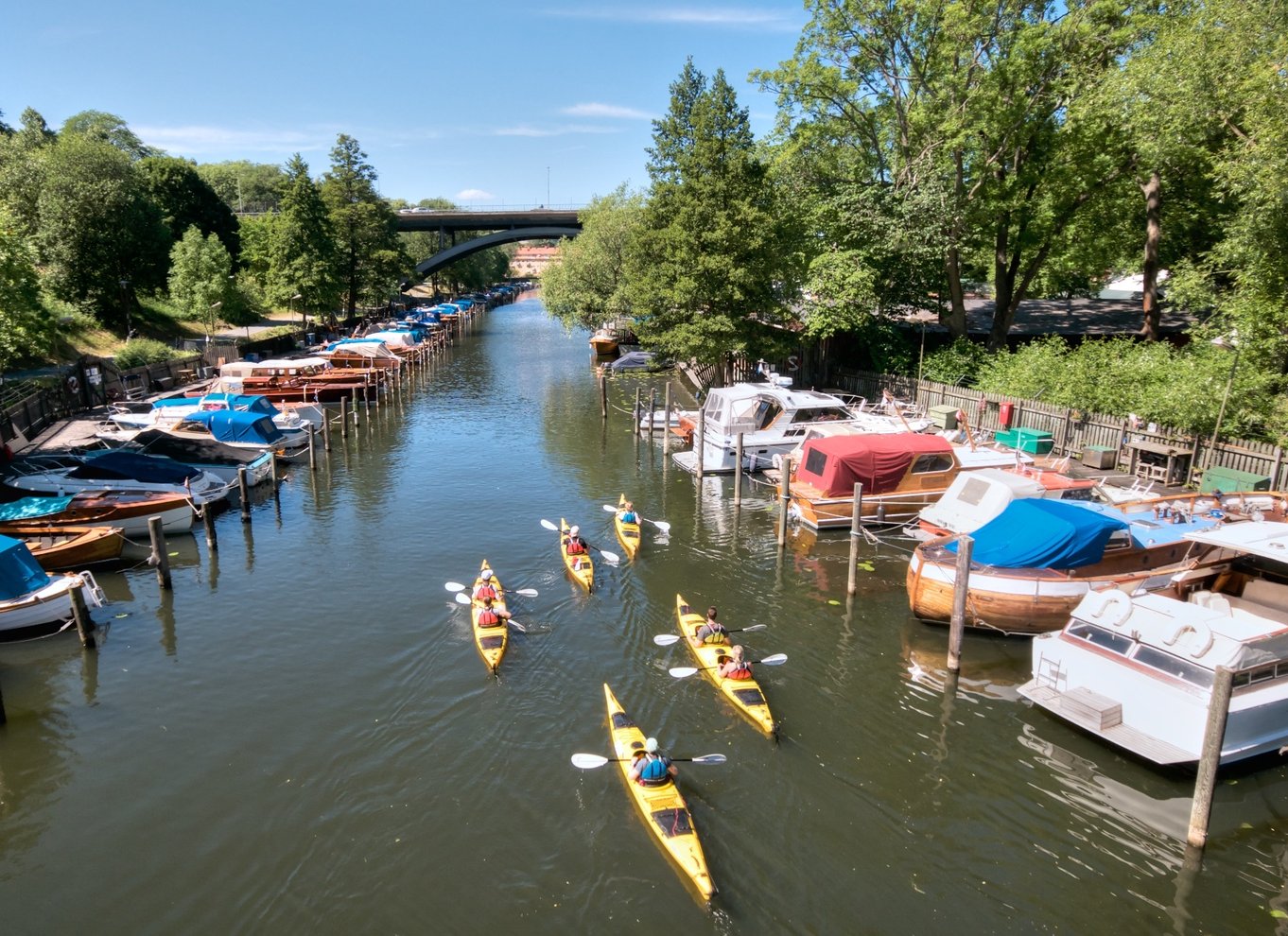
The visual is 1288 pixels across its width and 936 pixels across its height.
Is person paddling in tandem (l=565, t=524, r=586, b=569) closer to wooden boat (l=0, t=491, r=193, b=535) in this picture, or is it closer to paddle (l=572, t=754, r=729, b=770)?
paddle (l=572, t=754, r=729, b=770)

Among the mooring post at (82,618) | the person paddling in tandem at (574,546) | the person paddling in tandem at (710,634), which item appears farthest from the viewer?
the person paddling in tandem at (574,546)

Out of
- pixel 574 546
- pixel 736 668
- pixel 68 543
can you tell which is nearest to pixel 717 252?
pixel 574 546

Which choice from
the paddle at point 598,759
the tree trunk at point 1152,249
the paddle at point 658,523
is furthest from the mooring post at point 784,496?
the tree trunk at point 1152,249

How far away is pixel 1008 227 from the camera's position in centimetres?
3872

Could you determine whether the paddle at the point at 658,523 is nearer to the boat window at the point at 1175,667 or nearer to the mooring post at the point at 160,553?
the mooring post at the point at 160,553

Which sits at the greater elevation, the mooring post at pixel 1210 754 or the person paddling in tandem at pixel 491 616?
the mooring post at pixel 1210 754

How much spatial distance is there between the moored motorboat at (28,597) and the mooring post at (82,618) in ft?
0.42

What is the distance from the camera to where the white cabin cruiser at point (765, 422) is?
31500 millimetres

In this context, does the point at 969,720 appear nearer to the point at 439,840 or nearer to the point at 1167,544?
the point at 1167,544

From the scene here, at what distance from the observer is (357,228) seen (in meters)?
78.8

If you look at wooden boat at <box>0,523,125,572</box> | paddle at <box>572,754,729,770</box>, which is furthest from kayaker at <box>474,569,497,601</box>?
wooden boat at <box>0,523,125,572</box>

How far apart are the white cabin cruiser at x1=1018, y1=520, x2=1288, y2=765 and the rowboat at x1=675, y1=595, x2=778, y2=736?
16.8ft

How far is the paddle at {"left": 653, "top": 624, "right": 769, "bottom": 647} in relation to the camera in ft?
57.2

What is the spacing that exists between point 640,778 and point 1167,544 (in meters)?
14.4
